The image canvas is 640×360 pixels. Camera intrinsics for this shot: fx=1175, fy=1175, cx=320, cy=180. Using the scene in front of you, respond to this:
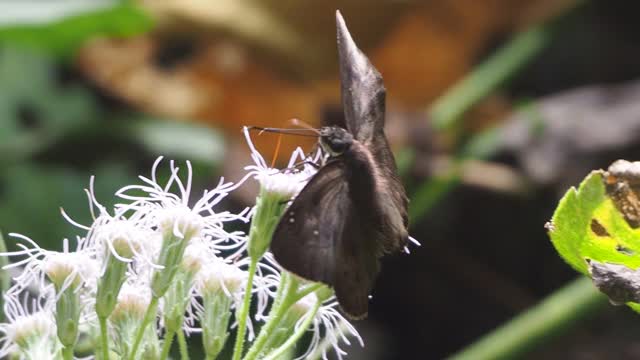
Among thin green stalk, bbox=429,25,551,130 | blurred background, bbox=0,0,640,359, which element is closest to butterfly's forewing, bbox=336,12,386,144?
blurred background, bbox=0,0,640,359

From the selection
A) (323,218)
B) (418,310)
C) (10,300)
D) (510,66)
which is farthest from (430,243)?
(323,218)

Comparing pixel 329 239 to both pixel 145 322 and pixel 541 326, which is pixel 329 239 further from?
pixel 541 326

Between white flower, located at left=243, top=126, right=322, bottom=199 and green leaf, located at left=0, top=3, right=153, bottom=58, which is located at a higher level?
white flower, located at left=243, top=126, right=322, bottom=199

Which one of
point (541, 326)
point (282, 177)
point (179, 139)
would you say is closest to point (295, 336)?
point (282, 177)

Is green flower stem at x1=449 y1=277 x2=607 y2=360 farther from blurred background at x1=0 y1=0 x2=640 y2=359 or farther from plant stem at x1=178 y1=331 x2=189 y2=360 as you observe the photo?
plant stem at x1=178 y1=331 x2=189 y2=360

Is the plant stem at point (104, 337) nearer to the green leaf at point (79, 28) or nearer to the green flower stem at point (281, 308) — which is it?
the green flower stem at point (281, 308)

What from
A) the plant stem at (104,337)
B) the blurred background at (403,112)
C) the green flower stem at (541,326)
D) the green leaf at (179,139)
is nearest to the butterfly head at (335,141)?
the plant stem at (104,337)
